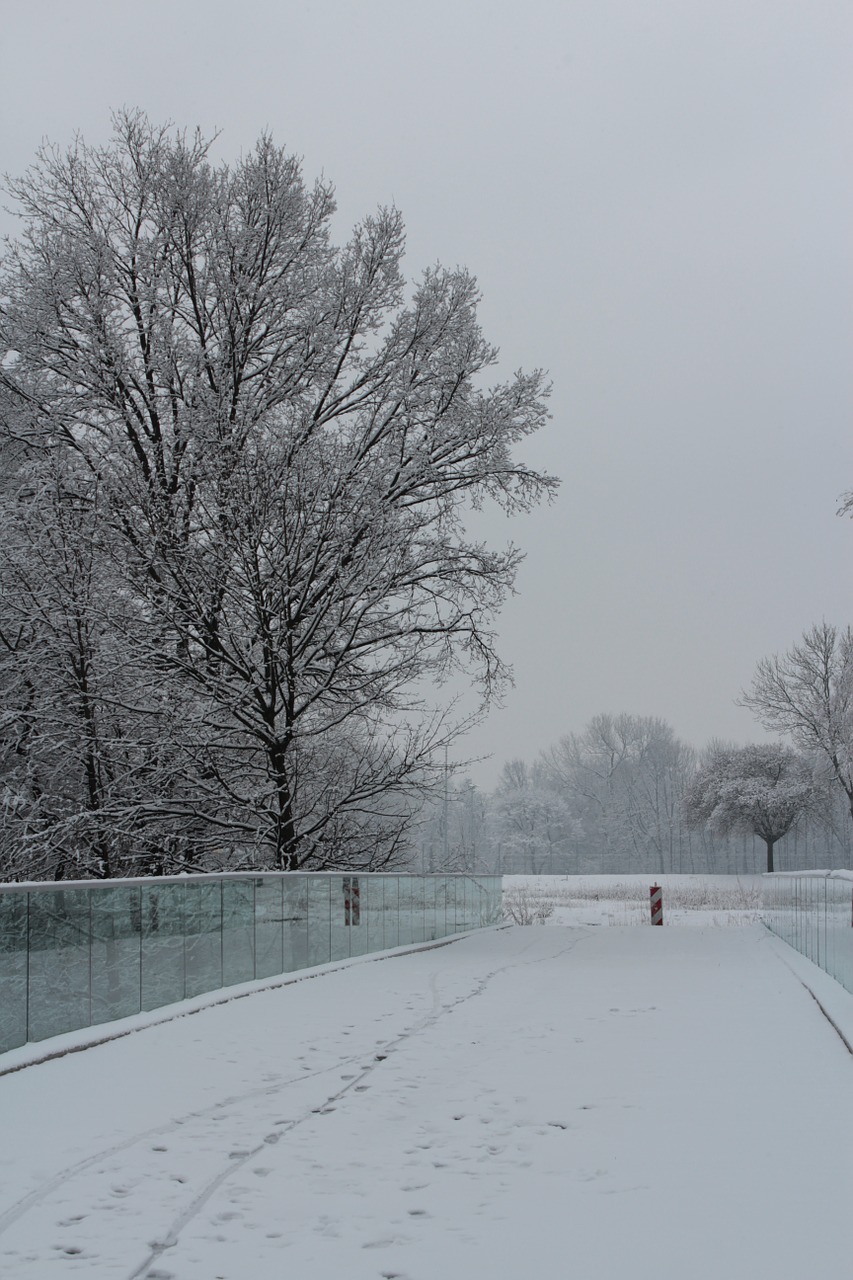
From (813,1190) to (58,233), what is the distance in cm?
1816

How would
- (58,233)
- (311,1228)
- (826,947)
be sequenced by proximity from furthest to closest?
(58,233)
(826,947)
(311,1228)

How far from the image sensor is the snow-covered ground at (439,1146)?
4.84m

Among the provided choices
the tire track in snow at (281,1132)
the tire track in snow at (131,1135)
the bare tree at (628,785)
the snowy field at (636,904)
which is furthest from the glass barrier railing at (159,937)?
the bare tree at (628,785)

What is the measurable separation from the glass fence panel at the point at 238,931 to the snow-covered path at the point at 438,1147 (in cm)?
145

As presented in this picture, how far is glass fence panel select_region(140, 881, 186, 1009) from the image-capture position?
11125 mm

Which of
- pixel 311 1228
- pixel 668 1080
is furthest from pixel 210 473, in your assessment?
pixel 311 1228

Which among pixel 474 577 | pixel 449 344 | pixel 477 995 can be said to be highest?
pixel 449 344

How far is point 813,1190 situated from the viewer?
5539 mm

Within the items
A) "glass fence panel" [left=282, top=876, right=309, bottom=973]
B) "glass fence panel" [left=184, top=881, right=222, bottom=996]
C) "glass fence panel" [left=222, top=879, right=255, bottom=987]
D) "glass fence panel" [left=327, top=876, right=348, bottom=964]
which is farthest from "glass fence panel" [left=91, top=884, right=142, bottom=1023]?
"glass fence panel" [left=327, top=876, right=348, bottom=964]

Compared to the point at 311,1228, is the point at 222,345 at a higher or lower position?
higher

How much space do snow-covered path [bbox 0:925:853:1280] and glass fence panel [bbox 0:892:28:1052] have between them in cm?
40

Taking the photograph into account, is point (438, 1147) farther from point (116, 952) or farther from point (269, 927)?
point (269, 927)

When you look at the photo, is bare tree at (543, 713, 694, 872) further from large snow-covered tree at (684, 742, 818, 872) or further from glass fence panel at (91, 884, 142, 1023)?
glass fence panel at (91, 884, 142, 1023)

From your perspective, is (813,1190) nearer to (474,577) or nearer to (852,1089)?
(852,1089)
